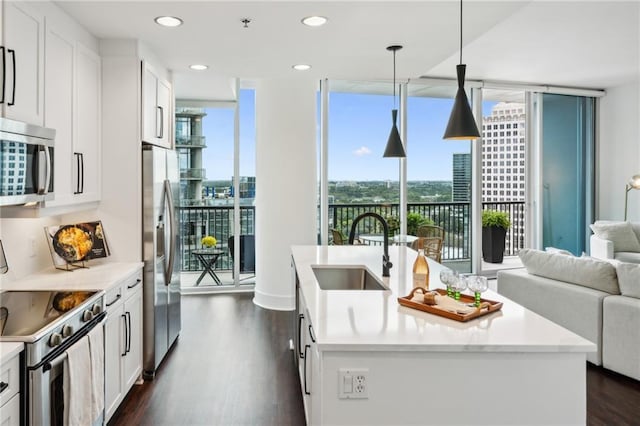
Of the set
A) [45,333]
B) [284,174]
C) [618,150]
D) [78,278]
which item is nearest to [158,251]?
[78,278]

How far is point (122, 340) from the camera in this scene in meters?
2.83

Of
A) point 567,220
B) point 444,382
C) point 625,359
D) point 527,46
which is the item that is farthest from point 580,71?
point 444,382

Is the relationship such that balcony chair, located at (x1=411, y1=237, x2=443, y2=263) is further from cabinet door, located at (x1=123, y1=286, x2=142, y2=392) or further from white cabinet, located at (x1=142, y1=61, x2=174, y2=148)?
cabinet door, located at (x1=123, y1=286, x2=142, y2=392)

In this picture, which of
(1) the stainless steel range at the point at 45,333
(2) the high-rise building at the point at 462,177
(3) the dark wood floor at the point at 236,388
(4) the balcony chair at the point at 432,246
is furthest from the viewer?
(2) the high-rise building at the point at 462,177

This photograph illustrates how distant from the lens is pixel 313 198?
17.3 ft

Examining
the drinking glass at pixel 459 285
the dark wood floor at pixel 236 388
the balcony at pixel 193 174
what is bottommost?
the dark wood floor at pixel 236 388

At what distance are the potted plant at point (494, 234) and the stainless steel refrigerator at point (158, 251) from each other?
4930 mm

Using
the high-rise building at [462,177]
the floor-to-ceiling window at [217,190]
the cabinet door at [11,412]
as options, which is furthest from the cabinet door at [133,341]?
the high-rise building at [462,177]

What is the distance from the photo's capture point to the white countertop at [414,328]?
1590mm

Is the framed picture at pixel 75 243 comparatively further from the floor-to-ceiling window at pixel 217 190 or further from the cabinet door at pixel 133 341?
the floor-to-ceiling window at pixel 217 190

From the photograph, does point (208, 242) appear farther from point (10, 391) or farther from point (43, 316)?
point (10, 391)

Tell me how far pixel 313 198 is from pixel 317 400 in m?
3.68

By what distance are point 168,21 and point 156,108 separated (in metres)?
0.88

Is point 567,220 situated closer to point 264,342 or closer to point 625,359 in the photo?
point 625,359
